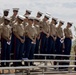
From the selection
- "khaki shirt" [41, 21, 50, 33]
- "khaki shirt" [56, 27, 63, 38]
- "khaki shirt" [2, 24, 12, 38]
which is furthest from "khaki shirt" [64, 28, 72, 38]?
"khaki shirt" [2, 24, 12, 38]

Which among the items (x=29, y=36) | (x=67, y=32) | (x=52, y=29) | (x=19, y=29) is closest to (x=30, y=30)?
(x=29, y=36)

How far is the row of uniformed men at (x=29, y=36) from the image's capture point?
12.1 m

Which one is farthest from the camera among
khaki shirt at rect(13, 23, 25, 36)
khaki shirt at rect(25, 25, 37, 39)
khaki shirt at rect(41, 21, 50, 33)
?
khaki shirt at rect(41, 21, 50, 33)

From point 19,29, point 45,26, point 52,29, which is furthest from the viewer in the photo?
point 52,29

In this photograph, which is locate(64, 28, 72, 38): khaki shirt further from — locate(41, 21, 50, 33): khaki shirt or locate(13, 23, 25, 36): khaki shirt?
locate(13, 23, 25, 36): khaki shirt

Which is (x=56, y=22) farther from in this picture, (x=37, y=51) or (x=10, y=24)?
(x=10, y=24)

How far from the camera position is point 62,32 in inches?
587

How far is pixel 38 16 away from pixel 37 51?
140 cm

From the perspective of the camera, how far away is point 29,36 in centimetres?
1291

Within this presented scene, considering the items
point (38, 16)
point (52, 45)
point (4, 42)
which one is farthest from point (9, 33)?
point (52, 45)

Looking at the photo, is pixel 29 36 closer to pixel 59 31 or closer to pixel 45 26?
pixel 45 26

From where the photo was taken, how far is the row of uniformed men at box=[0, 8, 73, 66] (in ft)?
39.8

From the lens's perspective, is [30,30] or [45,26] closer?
[30,30]

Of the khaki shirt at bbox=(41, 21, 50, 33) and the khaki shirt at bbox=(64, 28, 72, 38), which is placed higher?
the khaki shirt at bbox=(41, 21, 50, 33)
